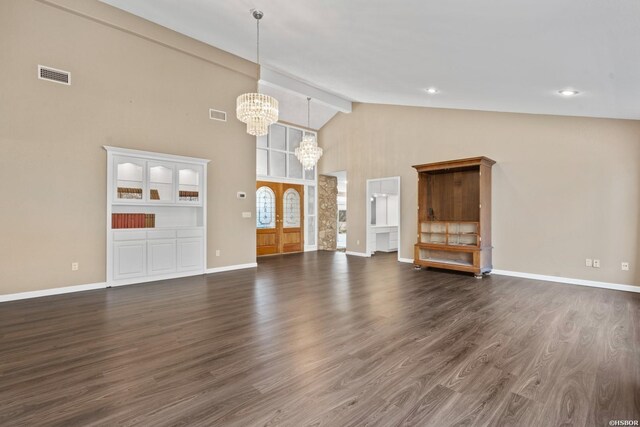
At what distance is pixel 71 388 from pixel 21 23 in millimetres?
5230

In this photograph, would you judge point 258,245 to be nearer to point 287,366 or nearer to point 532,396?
point 287,366

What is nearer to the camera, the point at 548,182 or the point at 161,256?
→ the point at 548,182

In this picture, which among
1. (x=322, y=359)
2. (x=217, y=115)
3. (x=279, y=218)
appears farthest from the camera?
(x=279, y=218)

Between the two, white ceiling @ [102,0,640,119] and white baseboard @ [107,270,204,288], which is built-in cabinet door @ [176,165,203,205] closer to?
white baseboard @ [107,270,204,288]

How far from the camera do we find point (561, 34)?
242 centimetres

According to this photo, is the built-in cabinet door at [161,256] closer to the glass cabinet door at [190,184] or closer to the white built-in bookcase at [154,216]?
the white built-in bookcase at [154,216]

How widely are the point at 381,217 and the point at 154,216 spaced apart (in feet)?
21.3

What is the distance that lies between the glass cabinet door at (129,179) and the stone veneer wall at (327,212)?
5863 mm

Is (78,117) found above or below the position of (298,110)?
below

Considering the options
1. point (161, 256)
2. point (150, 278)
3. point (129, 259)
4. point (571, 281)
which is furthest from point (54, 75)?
point (571, 281)

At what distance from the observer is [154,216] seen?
19.3 feet

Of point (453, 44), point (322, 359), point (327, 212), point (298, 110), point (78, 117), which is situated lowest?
point (322, 359)

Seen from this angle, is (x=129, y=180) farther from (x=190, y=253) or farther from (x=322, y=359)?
(x=322, y=359)

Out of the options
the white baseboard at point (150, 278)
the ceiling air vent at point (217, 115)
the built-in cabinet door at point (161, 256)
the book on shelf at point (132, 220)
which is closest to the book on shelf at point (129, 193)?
the book on shelf at point (132, 220)
